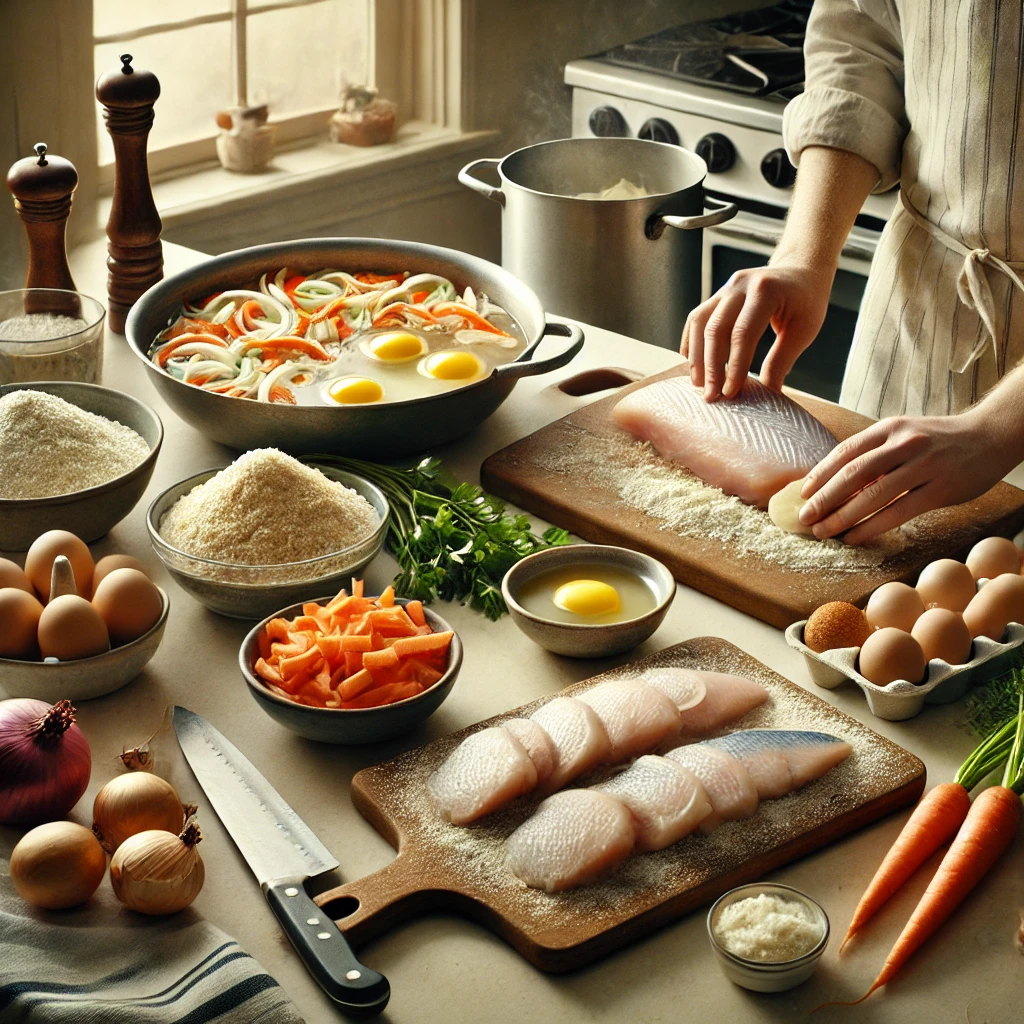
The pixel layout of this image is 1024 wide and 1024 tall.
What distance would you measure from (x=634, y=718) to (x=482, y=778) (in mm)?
172

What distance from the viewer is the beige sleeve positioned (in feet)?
6.73

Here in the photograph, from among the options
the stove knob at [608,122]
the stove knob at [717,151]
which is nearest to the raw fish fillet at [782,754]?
the stove knob at [717,151]

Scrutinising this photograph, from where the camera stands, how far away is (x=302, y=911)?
1024 mm

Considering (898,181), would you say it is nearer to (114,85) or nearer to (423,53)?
(114,85)

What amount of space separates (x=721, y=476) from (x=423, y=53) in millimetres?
2532

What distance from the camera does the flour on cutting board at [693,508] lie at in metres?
1.59

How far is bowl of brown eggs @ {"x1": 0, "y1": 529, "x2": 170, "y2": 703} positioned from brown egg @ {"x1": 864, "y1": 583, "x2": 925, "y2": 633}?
0.78m

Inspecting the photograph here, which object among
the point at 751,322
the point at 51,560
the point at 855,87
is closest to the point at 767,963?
the point at 51,560

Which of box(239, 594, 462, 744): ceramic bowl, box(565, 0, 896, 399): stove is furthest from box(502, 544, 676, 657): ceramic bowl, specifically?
box(565, 0, 896, 399): stove

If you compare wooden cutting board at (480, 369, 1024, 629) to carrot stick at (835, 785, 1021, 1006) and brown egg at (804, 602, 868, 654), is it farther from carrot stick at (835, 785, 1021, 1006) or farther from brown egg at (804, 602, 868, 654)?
carrot stick at (835, 785, 1021, 1006)

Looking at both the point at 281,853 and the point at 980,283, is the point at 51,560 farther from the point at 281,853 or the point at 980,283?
the point at 980,283

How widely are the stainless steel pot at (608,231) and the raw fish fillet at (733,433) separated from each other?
21.6 inches

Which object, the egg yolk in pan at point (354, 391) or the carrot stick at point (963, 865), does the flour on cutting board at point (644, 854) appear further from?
the egg yolk in pan at point (354, 391)

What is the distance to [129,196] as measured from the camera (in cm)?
215
